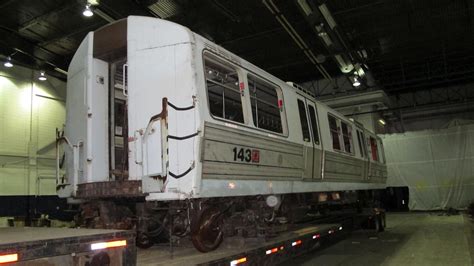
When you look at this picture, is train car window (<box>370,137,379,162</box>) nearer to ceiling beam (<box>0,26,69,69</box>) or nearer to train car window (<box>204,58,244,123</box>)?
train car window (<box>204,58,244,123</box>)

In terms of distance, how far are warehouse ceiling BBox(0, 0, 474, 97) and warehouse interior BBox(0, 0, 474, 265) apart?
44mm

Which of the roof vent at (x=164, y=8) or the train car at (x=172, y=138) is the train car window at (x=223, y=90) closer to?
the train car at (x=172, y=138)

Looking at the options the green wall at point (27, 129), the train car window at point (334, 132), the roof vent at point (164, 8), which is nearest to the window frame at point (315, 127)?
the train car window at point (334, 132)

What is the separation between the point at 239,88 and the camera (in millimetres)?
6449

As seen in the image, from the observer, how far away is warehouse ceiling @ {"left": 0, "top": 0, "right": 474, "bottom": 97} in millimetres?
13492

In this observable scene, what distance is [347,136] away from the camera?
1187 centimetres

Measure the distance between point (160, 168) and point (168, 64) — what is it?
1.31 metres

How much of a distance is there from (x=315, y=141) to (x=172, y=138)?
14.5ft

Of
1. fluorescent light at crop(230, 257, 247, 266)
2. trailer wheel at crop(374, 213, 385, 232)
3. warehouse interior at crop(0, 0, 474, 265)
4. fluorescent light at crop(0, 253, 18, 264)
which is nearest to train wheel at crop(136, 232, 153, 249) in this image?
fluorescent light at crop(230, 257, 247, 266)

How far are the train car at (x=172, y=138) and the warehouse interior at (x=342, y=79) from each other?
379cm

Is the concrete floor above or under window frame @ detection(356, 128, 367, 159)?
under

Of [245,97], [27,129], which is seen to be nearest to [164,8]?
[245,97]

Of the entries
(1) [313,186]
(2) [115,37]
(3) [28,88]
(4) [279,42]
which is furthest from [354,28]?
(3) [28,88]

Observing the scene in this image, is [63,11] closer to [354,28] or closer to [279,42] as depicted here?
[279,42]
